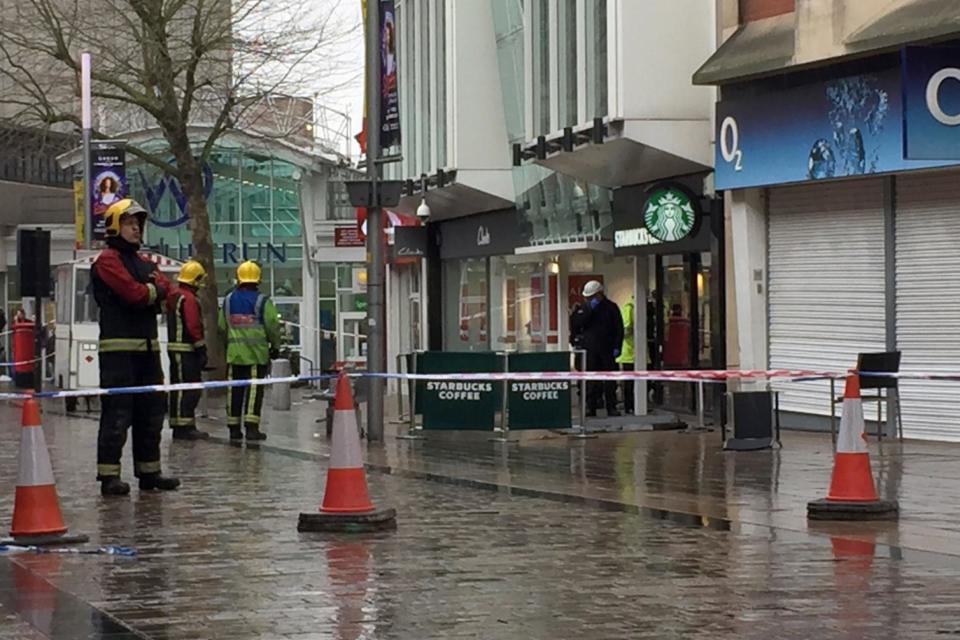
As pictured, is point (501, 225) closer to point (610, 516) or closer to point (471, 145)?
point (471, 145)

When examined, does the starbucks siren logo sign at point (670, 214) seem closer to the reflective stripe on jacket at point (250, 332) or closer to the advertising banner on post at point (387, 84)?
the advertising banner on post at point (387, 84)

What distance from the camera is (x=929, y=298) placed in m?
20.4

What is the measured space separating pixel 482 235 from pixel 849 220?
558 inches

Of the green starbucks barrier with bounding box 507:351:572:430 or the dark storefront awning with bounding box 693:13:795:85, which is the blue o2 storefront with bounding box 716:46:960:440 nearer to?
the dark storefront awning with bounding box 693:13:795:85

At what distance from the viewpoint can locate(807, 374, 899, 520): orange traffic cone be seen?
1222cm

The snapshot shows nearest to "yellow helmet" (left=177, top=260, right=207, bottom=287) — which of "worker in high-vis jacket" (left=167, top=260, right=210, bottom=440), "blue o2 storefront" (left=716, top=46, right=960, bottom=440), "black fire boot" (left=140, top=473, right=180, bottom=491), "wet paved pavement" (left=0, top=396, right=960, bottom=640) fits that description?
"worker in high-vis jacket" (left=167, top=260, right=210, bottom=440)

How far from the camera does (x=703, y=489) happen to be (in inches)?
591

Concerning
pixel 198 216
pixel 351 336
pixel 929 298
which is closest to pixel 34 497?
pixel 929 298

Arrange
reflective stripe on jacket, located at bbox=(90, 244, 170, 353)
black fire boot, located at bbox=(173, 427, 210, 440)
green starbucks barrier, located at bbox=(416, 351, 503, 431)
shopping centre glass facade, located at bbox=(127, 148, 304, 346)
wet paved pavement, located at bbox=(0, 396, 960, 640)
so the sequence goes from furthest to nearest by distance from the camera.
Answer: shopping centre glass facade, located at bbox=(127, 148, 304, 346)
black fire boot, located at bbox=(173, 427, 210, 440)
green starbucks barrier, located at bbox=(416, 351, 503, 431)
reflective stripe on jacket, located at bbox=(90, 244, 170, 353)
wet paved pavement, located at bbox=(0, 396, 960, 640)

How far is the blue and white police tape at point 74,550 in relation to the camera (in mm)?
10930

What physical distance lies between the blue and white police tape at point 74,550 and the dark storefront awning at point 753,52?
12290mm

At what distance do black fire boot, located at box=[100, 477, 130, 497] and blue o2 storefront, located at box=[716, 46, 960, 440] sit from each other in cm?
833

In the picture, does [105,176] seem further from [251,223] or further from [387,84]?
[251,223]

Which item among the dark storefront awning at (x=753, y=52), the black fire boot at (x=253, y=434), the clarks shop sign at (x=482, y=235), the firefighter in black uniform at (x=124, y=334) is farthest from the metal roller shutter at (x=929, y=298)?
the clarks shop sign at (x=482, y=235)
